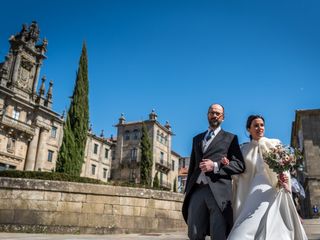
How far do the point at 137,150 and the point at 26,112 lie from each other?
1994 cm

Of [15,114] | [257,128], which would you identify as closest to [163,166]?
[15,114]

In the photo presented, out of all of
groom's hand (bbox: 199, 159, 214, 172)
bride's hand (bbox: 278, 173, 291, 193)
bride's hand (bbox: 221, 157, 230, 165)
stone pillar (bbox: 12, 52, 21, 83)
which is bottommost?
bride's hand (bbox: 278, 173, 291, 193)

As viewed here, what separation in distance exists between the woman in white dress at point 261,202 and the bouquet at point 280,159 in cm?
10

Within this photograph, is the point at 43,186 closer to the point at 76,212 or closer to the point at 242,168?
the point at 76,212

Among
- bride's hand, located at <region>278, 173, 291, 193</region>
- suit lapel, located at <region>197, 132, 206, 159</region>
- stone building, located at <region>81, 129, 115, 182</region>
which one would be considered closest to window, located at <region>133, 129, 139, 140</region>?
stone building, located at <region>81, 129, 115, 182</region>

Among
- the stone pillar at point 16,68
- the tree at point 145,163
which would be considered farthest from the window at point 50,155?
the tree at point 145,163

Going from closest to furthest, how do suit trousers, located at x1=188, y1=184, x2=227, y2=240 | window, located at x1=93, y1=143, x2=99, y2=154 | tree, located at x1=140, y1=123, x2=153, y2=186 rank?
suit trousers, located at x1=188, y1=184, x2=227, y2=240 < tree, located at x1=140, y1=123, x2=153, y2=186 < window, located at x1=93, y1=143, x2=99, y2=154

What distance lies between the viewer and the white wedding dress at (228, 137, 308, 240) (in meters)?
3.43

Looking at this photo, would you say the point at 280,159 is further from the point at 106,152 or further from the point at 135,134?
the point at 106,152

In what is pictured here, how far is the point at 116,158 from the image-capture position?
183ft

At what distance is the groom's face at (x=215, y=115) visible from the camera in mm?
3811

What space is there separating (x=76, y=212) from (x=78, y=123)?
7465 millimetres

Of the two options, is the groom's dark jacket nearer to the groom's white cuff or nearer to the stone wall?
the groom's white cuff

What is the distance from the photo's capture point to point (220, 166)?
3408 millimetres
